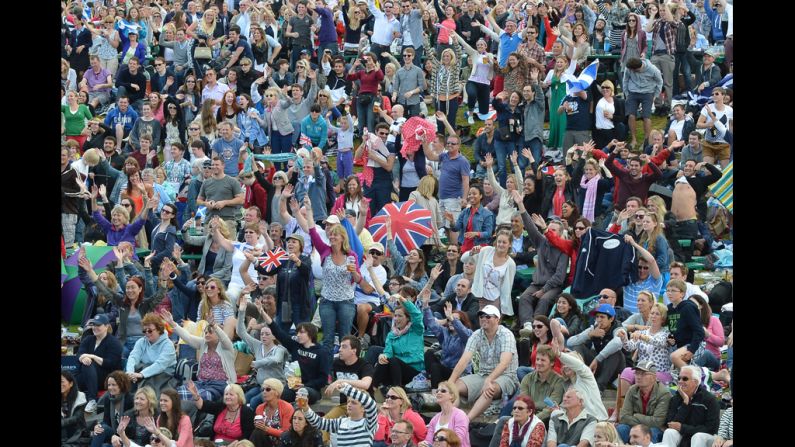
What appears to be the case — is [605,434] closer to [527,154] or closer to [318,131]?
[527,154]

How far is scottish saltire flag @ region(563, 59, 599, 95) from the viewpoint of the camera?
71.5ft

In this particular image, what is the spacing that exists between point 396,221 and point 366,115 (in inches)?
196

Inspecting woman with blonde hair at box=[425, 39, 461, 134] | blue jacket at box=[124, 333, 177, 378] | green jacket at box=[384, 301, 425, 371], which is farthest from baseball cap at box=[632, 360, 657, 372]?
woman with blonde hair at box=[425, 39, 461, 134]

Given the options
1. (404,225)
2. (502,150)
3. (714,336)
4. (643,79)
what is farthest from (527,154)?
(714,336)

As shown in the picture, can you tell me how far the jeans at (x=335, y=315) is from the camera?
1678cm

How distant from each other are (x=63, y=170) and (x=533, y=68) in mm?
6492

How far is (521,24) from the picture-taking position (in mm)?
25344

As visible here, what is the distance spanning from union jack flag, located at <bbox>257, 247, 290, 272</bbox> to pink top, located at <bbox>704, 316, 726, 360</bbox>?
4.35 m

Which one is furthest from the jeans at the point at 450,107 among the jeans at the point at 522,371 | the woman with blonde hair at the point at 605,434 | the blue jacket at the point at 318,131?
the woman with blonde hair at the point at 605,434

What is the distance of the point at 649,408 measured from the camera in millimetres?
14289

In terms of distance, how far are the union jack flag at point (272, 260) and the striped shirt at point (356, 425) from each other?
9.71 feet

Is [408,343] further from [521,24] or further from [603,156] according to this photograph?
[521,24]

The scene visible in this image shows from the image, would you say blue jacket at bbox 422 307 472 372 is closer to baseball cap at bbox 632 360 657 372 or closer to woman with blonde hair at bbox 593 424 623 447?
baseball cap at bbox 632 360 657 372
